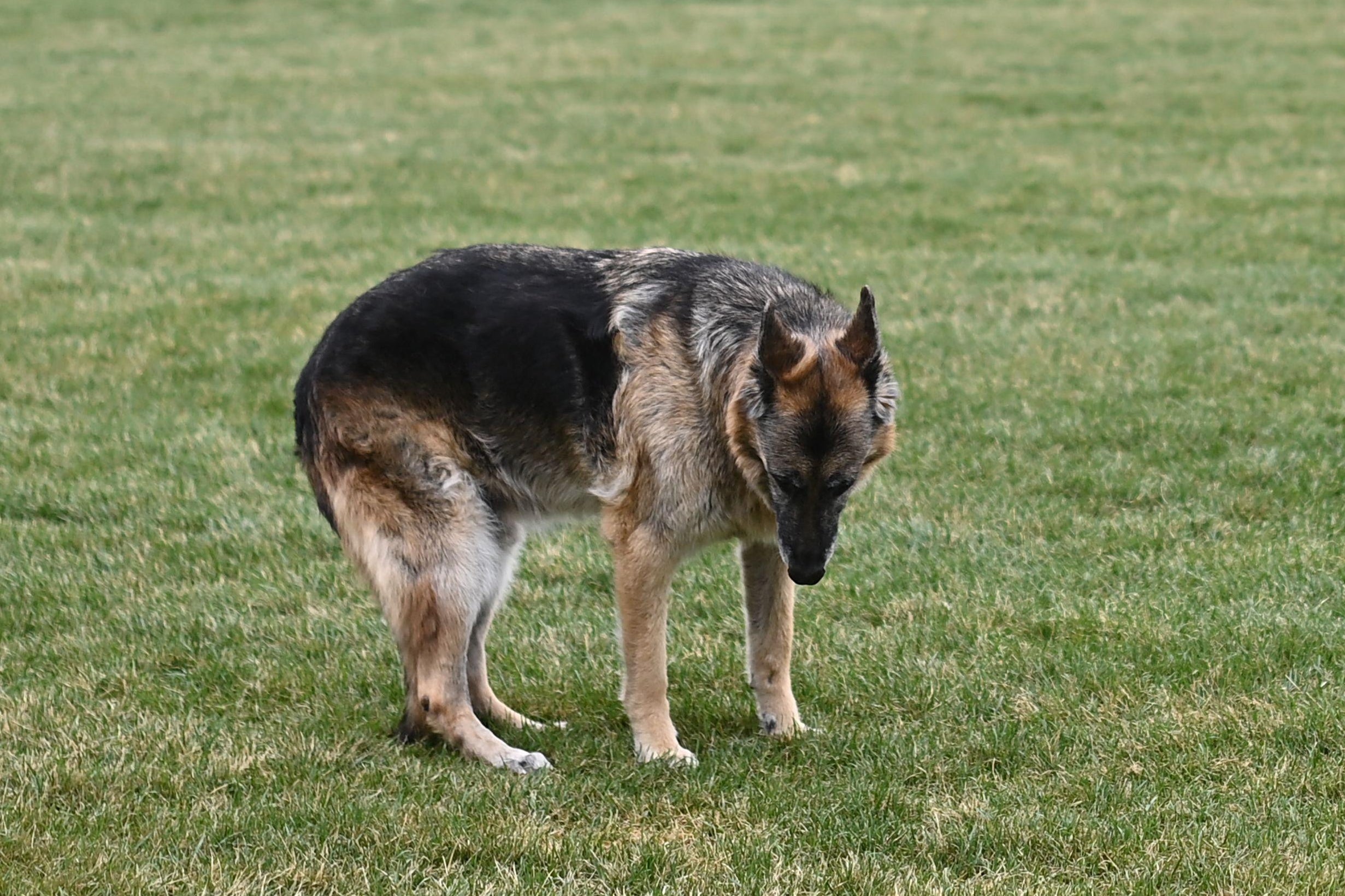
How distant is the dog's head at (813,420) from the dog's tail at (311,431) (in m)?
1.53

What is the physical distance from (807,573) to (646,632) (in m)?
0.73

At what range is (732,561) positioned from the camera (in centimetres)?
710

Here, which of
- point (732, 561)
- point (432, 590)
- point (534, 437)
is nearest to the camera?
point (432, 590)

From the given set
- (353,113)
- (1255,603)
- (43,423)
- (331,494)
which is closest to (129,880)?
(331,494)

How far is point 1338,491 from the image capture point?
758 centimetres

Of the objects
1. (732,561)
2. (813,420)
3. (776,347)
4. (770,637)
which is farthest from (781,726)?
(732,561)

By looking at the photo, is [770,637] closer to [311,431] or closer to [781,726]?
[781,726]

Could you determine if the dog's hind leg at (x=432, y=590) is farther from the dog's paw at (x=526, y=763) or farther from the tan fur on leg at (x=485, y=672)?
the tan fur on leg at (x=485, y=672)

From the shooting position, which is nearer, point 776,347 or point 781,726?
point 776,347

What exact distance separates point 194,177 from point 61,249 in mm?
3206

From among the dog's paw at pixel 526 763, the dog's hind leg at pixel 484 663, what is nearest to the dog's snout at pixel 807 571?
the dog's paw at pixel 526 763

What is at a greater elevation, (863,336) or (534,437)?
(863,336)

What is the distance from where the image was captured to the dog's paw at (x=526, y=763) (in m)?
5.05

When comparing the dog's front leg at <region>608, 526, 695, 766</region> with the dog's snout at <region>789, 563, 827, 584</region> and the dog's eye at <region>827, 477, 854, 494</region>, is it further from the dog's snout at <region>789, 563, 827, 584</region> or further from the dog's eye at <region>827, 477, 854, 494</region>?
the dog's eye at <region>827, 477, 854, 494</region>
